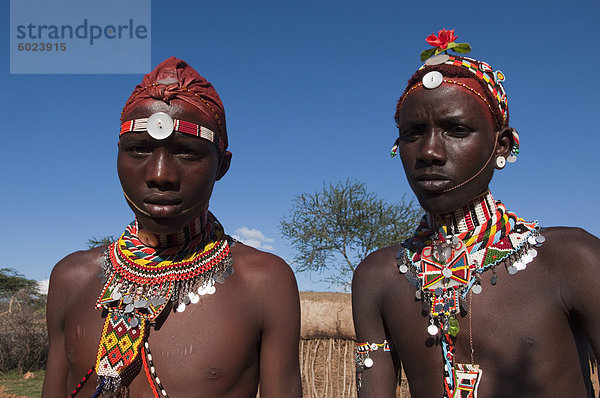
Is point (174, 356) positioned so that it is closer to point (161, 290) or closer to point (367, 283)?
point (161, 290)

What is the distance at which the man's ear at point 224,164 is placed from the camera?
3.01 m

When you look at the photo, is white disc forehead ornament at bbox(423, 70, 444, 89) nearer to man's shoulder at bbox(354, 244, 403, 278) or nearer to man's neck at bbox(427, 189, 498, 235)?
man's neck at bbox(427, 189, 498, 235)

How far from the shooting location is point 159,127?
2.61m

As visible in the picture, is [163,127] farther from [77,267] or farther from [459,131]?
[459,131]

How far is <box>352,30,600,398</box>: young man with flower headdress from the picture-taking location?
245cm

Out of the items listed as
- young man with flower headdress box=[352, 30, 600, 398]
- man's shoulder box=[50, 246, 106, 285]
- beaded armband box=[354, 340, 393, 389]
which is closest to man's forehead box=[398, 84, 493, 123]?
young man with flower headdress box=[352, 30, 600, 398]

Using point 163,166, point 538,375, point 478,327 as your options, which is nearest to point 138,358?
point 163,166

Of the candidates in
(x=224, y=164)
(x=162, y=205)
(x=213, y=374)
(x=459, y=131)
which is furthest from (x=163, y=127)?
(x=459, y=131)

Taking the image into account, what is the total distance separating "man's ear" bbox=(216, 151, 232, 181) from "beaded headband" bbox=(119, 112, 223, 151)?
0.23 meters

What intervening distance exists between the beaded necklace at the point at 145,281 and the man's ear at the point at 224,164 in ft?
0.75

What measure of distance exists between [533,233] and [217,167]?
1633 millimetres

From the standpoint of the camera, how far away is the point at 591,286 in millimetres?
2406

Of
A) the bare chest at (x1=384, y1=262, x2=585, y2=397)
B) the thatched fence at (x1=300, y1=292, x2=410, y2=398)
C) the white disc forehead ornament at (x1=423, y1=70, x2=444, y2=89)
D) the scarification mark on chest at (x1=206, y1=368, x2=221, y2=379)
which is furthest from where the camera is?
the thatched fence at (x1=300, y1=292, x2=410, y2=398)

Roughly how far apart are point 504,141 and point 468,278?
0.74 meters
